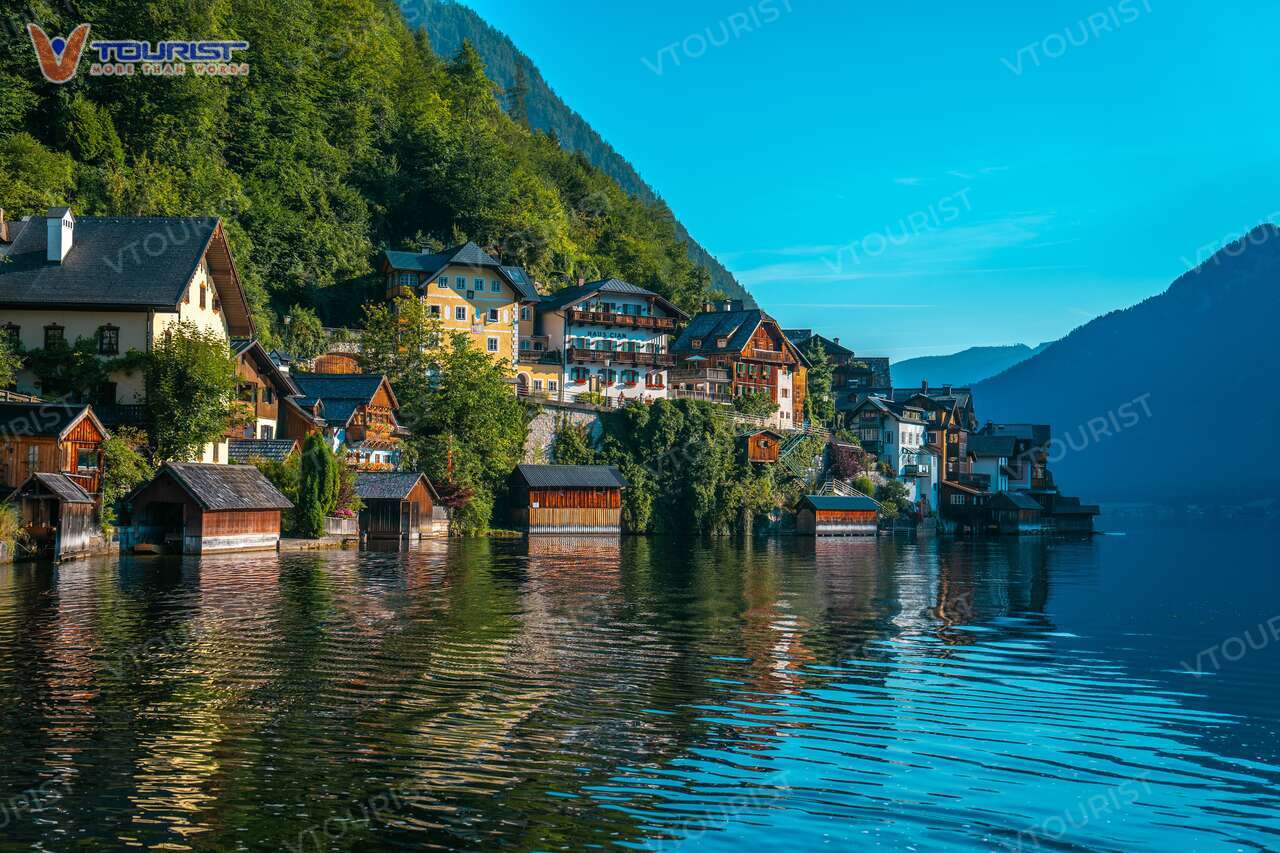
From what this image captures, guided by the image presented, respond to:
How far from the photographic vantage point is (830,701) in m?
22.4

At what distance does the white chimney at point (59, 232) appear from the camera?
183 ft

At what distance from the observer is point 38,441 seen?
151 ft

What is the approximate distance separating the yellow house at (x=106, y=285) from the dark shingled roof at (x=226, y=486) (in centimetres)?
426

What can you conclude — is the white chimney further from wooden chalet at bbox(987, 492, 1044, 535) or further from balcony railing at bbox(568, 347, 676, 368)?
wooden chalet at bbox(987, 492, 1044, 535)

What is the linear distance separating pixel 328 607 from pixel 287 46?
3285 inches

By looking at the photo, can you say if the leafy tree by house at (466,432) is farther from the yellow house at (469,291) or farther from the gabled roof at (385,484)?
the yellow house at (469,291)

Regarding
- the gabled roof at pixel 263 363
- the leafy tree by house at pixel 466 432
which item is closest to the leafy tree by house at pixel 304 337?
the leafy tree by house at pixel 466 432

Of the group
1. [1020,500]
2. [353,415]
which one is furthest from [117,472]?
[1020,500]

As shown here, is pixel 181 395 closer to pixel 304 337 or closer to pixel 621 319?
pixel 304 337

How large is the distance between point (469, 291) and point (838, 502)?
38.6m

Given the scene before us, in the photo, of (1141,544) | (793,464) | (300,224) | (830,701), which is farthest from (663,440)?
(830,701)

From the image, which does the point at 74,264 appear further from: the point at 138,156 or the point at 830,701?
the point at 830,701

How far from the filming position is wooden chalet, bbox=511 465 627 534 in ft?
278

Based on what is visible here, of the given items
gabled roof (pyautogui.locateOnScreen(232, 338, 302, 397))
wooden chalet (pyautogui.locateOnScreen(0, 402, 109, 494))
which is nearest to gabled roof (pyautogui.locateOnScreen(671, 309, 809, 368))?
gabled roof (pyautogui.locateOnScreen(232, 338, 302, 397))
